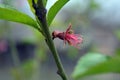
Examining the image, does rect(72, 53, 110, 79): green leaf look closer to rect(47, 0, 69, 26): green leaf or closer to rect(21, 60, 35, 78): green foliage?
rect(47, 0, 69, 26): green leaf

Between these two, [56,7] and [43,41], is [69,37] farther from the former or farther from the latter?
[43,41]

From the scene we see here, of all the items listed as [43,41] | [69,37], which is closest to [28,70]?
[43,41]

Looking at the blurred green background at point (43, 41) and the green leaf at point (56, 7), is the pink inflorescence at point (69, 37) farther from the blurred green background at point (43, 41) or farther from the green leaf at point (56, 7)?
the blurred green background at point (43, 41)

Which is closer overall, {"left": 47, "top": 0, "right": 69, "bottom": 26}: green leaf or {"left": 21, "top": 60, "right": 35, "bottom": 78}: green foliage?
{"left": 47, "top": 0, "right": 69, "bottom": 26}: green leaf

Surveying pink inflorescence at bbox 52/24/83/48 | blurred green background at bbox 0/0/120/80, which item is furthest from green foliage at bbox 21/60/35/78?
pink inflorescence at bbox 52/24/83/48

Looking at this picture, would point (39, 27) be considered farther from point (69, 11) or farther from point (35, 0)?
point (69, 11)

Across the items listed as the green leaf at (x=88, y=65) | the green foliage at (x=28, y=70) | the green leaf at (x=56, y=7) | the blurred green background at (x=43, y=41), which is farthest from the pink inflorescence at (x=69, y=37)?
the green foliage at (x=28, y=70)
